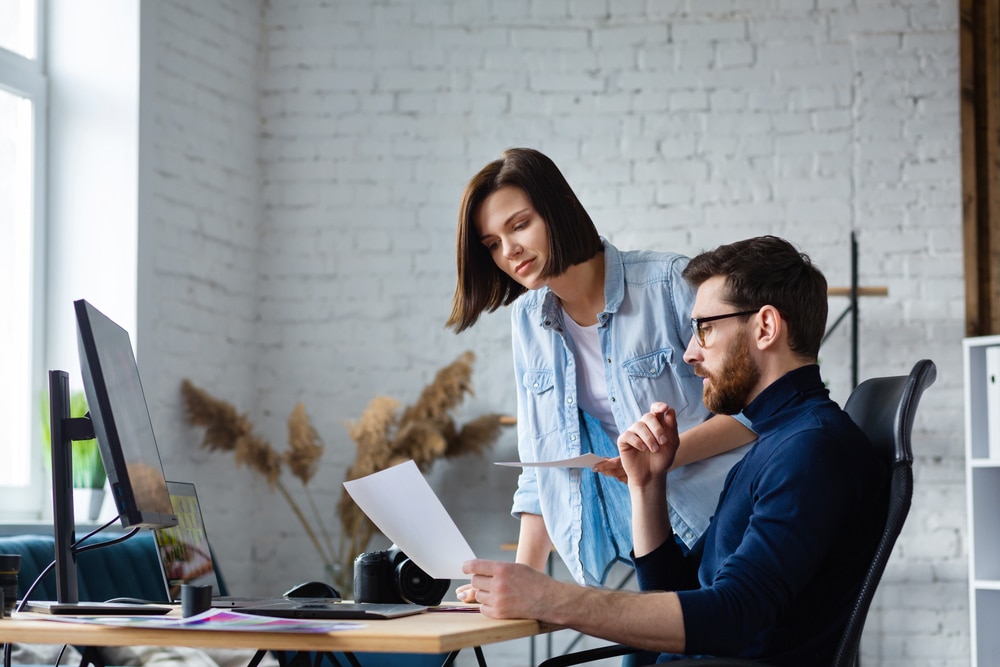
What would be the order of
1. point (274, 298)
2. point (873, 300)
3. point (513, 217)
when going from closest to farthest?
point (513, 217)
point (873, 300)
point (274, 298)

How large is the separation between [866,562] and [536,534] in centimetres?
80

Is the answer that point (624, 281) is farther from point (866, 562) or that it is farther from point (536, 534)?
point (866, 562)

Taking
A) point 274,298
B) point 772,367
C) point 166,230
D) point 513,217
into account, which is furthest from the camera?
point 274,298

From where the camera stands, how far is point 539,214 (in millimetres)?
2092

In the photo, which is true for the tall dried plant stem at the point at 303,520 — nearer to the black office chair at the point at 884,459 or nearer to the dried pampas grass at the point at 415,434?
the dried pampas grass at the point at 415,434

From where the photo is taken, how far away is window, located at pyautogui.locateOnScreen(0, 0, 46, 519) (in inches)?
139

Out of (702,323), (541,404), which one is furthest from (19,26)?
(702,323)

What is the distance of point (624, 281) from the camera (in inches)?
83.8

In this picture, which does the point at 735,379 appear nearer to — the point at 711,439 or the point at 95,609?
the point at 711,439

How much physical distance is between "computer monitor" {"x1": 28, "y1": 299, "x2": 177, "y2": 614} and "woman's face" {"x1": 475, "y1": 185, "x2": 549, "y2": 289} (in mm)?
719

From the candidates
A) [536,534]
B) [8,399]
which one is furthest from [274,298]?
[536,534]

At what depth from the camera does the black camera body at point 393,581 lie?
66.6 inches

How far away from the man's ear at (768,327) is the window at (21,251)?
258cm

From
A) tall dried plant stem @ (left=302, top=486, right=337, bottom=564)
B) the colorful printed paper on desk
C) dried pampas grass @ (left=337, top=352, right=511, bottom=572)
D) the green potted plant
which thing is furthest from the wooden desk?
tall dried plant stem @ (left=302, top=486, right=337, bottom=564)
